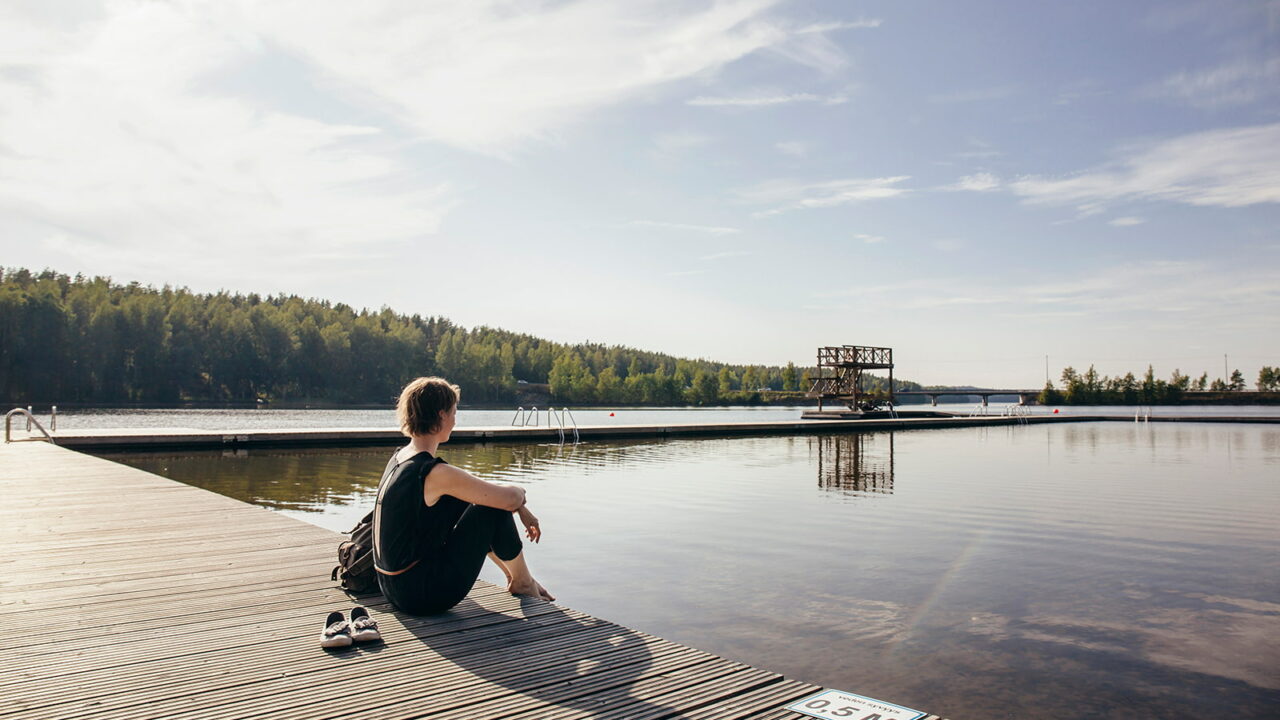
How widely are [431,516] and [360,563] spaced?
0.81 metres

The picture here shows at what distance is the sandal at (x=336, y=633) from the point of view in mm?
3219

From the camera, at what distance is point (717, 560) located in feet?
25.6

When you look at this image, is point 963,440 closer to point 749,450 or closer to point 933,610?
point 749,450

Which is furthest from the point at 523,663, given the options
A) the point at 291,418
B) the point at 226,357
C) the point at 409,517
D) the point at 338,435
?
the point at 226,357

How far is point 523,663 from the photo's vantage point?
10.2ft

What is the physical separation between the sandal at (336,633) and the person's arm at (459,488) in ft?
1.97

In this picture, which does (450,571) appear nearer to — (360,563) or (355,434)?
(360,563)

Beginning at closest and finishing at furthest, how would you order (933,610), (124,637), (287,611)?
(124,637), (287,611), (933,610)

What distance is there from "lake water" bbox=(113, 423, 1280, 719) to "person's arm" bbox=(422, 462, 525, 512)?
224cm

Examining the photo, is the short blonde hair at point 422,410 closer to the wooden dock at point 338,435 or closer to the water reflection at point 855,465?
the water reflection at point 855,465

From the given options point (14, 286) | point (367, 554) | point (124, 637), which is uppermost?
point (14, 286)

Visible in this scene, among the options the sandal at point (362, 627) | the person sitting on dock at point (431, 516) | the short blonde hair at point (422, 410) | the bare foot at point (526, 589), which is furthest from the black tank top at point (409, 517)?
the bare foot at point (526, 589)

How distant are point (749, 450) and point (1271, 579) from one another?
16.3 m

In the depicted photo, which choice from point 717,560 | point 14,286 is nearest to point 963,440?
point 717,560
